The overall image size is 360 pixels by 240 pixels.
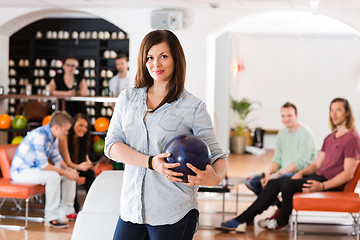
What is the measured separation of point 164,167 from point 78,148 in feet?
16.7

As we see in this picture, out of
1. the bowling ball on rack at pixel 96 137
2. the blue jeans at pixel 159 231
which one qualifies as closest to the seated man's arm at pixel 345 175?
the bowling ball on rack at pixel 96 137

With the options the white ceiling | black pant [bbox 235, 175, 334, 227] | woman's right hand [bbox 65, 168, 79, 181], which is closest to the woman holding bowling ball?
black pant [bbox 235, 175, 334, 227]

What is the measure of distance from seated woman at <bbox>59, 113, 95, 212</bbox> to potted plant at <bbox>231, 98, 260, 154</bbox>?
7524mm

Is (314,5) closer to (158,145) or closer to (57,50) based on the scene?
(158,145)

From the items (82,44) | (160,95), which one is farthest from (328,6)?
(82,44)

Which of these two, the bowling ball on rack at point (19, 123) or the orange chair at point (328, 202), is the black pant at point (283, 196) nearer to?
the orange chair at point (328, 202)

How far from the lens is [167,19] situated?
7.62 m

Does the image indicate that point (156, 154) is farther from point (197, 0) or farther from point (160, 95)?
point (197, 0)

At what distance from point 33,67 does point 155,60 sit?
36.3 ft

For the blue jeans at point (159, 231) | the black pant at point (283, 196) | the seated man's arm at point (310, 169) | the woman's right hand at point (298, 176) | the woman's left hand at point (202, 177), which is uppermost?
the woman's left hand at point (202, 177)

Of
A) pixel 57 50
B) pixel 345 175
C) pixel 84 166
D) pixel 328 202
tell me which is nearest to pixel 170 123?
pixel 328 202

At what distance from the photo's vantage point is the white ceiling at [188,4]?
7.13 m

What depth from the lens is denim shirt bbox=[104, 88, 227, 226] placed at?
224 cm

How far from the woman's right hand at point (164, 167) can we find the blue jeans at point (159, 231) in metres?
0.17
